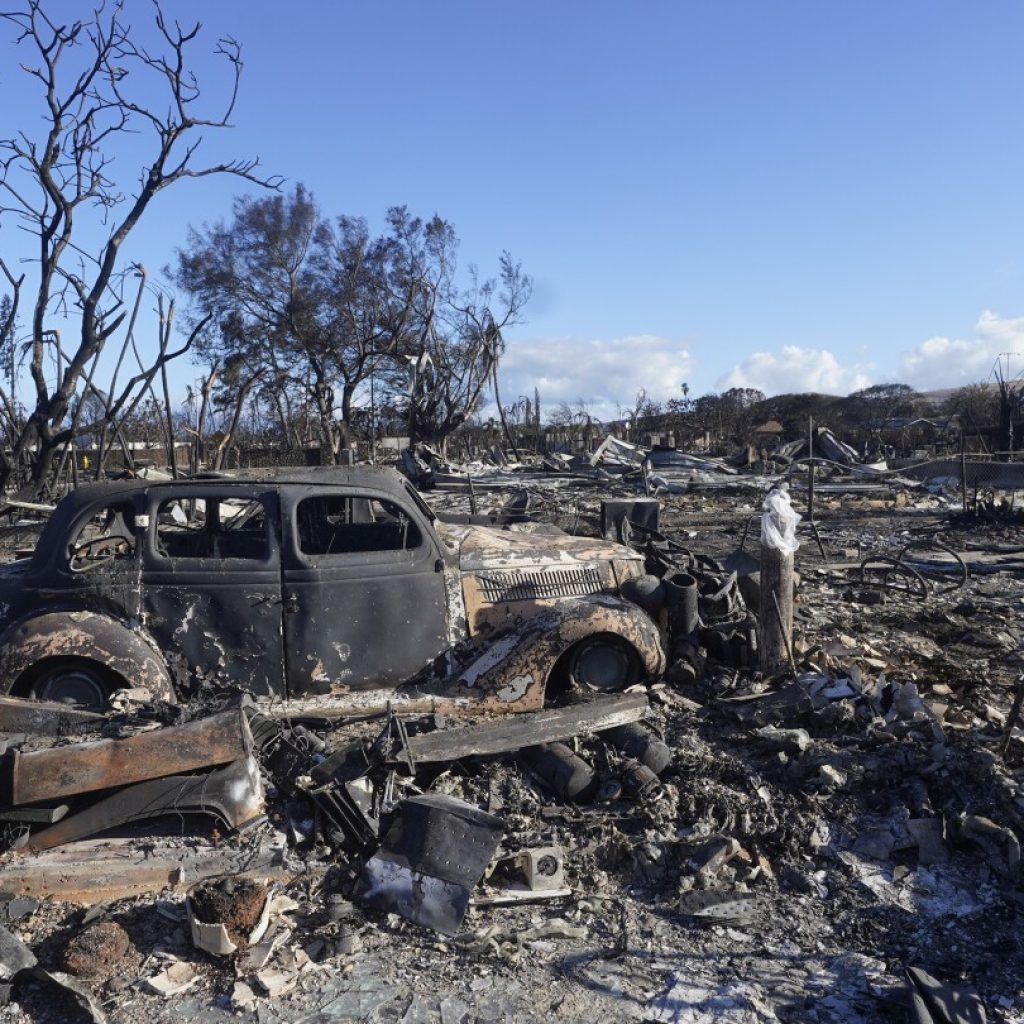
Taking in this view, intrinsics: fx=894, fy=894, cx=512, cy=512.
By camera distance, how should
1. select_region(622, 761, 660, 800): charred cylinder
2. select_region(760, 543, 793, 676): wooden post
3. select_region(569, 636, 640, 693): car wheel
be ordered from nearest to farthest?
1. select_region(622, 761, 660, 800): charred cylinder
2. select_region(569, 636, 640, 693): car wheel
3. select_region(760, 543, 793, 676): wooden post

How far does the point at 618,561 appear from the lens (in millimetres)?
6020

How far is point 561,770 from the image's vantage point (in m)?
4.62

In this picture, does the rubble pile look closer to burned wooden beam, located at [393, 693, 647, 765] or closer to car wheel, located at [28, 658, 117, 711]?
burned wooden beam, located at [393, 693, 647, 765]

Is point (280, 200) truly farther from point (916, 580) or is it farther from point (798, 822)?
point (798, 822)

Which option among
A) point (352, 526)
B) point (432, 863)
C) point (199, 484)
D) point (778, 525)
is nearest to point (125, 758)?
point (432, 863)

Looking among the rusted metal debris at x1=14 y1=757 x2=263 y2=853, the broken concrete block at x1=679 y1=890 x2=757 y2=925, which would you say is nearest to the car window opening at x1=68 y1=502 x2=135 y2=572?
the rusted metal debris at x1=14 y1=757 x2=263 y2=853

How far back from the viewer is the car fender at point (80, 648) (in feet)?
15.7

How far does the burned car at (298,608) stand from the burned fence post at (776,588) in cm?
85

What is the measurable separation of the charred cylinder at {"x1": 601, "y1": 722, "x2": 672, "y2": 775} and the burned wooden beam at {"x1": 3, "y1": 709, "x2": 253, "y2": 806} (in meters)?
1.96

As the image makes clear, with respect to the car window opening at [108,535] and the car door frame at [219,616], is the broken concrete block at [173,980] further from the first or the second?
the car window opening at [108,535]

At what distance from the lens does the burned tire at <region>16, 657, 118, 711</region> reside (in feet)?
16.0

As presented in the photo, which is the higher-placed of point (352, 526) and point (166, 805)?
point (352, 526)

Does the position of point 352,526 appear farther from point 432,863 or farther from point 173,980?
point 173,980

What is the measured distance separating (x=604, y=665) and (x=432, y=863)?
207 centimetres
